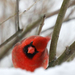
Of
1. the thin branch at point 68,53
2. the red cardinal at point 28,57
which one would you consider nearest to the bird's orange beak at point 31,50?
the red cardinal at point 28,57

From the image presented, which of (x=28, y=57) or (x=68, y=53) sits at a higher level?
(x=28, y=57)

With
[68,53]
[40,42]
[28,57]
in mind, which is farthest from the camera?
[28,57]

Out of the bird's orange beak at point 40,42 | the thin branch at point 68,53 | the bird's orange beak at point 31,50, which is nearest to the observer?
the thin branch at point 68,53

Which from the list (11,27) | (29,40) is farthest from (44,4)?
(29,40)

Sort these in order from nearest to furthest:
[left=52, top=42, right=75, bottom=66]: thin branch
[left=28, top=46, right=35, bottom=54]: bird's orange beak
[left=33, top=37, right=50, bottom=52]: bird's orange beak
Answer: [left=52, top=42, right=75, bottom=66]: thin branch → [left=33, top=37, right=50, bottom=52]: bird's orange beak → [left=28, top=46, right=35, bottom=54]: bird's orange beak

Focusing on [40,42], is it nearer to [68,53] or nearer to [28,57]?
[28,57]

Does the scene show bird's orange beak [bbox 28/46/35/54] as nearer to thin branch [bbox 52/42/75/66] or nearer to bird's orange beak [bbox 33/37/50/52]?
bird's orange beak [bbox 33/37/50/52]

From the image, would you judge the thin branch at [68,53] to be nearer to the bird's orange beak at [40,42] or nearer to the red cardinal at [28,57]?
the bird's orange beak at [40,42]

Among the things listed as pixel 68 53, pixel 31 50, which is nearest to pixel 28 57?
pixel 31 50

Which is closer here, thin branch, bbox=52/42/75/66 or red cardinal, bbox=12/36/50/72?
thin branch, bbox=52/42/75/66

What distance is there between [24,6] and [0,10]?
288mm

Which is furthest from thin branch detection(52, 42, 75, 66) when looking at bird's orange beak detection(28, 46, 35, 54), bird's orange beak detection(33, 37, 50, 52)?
bird's orange beak detection(28, 46, 35, 54)

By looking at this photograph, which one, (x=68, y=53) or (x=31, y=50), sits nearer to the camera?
(x=68, y=53)

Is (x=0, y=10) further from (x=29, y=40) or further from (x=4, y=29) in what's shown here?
(x=29, y=40)
